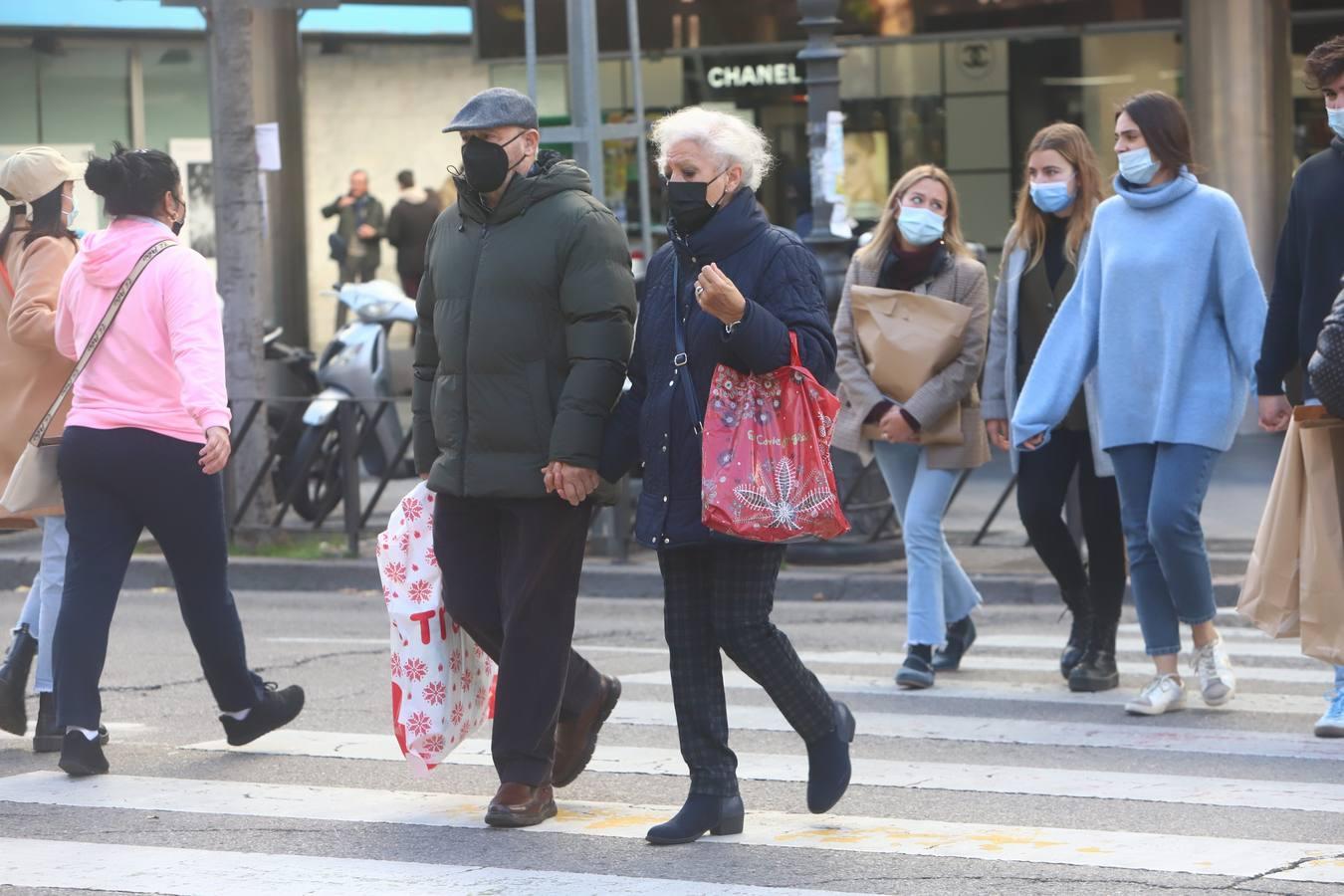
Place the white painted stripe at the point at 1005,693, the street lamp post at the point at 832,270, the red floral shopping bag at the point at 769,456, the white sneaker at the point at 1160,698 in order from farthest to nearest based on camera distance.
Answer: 1. the street lamp post at the point at 832,270
2. the white painted stripe at the point at 1005,693
3. the white sneaker at the point at 1160,698
4. the red floral shopping bag at the point at 769,456

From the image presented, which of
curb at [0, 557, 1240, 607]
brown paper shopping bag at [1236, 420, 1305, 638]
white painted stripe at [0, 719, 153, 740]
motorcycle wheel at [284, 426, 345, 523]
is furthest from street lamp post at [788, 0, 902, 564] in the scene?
brown paper shopping bag at [1236, 420, 1305, 638]

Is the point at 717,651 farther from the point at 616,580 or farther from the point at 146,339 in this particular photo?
the point at 616,580

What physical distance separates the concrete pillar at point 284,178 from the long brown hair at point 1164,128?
12474mm

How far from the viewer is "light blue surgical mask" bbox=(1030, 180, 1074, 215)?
7.79m

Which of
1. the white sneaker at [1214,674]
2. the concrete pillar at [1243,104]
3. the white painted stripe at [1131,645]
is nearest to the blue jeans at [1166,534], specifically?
the white sneaker at [1214,674]

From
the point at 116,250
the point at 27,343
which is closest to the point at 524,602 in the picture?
the point at 116,250

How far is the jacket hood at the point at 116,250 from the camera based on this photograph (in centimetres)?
665

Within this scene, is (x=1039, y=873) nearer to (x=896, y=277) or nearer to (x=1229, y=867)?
(x=1229, y=867)

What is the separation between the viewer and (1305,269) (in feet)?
22.1

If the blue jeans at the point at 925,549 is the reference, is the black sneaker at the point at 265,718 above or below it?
below

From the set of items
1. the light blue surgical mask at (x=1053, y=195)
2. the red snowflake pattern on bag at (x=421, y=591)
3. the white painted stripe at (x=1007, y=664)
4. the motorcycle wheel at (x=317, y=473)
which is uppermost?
the light blue surgical mask at (x=1053, y=195)

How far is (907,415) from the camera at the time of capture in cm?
794

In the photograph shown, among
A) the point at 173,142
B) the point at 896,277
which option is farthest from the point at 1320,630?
the point at 173,142

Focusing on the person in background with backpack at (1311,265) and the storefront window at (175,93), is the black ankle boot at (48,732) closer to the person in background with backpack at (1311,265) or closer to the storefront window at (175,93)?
the person in background with backpack at (1311,265)
